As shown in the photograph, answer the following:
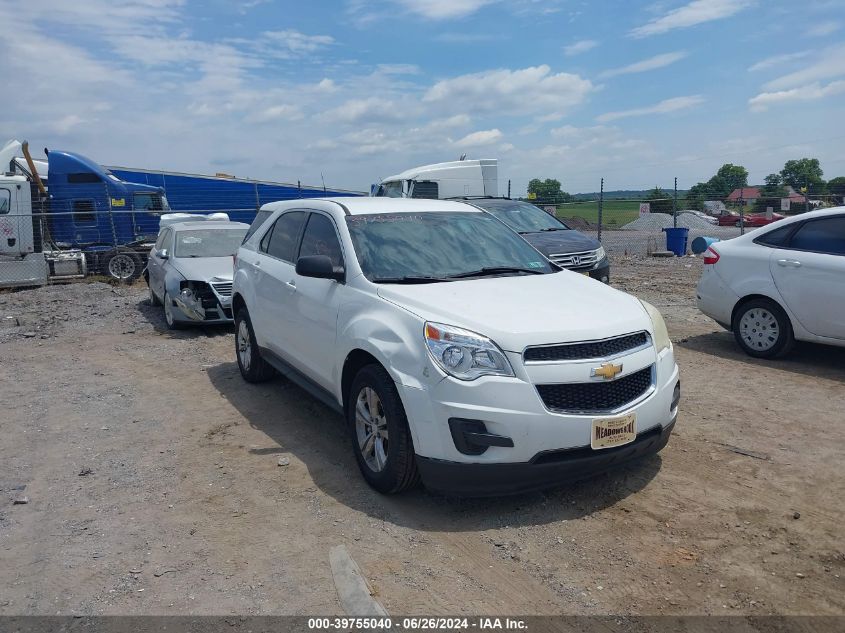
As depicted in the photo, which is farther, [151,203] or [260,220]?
[151,203]

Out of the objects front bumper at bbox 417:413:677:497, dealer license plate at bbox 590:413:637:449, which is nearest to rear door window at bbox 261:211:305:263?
front bumper at bbox 417:413:677:497

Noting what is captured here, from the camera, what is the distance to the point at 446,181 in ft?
60.1

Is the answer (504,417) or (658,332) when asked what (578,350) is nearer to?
(504,417)

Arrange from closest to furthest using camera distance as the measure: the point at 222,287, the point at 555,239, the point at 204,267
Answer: the point at 222,287, the point at 204,267, the point at 555,239

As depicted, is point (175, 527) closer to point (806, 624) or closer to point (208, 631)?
point (208, 631)

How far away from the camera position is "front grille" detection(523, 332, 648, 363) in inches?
155

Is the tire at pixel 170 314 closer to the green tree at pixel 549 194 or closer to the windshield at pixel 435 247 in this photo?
the windshield at pixel 435 247

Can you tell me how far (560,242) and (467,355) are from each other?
7.77m

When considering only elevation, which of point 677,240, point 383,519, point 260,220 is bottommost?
point 383,519

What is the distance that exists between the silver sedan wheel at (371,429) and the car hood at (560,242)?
22.3ft

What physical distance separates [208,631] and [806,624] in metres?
A: 2.59

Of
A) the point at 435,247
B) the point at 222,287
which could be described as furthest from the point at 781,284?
the point at 222,287

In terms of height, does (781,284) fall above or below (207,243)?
below

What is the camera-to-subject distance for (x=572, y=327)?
4047 millimetres
